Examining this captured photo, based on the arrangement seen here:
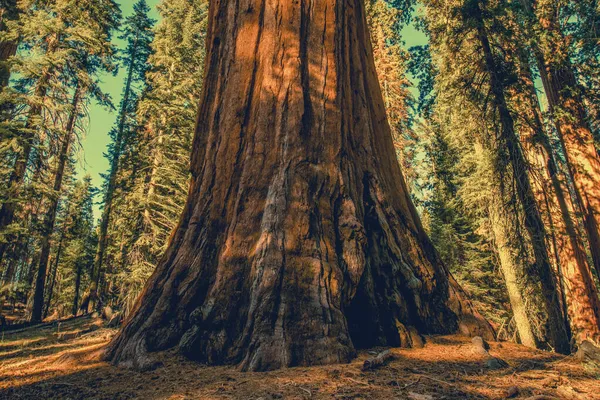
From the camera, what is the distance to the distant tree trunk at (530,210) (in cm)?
612

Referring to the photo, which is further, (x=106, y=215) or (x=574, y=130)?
(x=106, y=215)

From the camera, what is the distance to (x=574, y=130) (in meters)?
7.72

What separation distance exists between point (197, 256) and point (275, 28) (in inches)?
140

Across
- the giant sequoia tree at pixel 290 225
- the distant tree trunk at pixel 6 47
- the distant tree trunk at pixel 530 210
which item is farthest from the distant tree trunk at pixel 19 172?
the distant tree trunk at pixel 530 210

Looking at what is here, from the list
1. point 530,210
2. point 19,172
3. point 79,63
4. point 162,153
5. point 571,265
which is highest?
point 79,63

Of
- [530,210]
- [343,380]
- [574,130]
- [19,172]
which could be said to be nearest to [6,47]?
[19,172]

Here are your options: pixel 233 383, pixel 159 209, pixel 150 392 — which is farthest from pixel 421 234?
pixel 159 209

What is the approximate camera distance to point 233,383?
2934mm

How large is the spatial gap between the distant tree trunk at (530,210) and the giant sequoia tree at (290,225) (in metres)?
2.17

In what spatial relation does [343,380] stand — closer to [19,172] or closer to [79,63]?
[19,172]

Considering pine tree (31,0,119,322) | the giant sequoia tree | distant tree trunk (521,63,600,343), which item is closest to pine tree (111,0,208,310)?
pine tree (31,0,119,322)

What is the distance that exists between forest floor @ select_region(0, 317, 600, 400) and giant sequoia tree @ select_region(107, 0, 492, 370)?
278mm

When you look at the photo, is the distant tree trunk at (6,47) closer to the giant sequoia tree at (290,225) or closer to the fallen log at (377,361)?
the giant sequoia tree at (290,225)

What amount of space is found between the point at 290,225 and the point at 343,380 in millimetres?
1751
